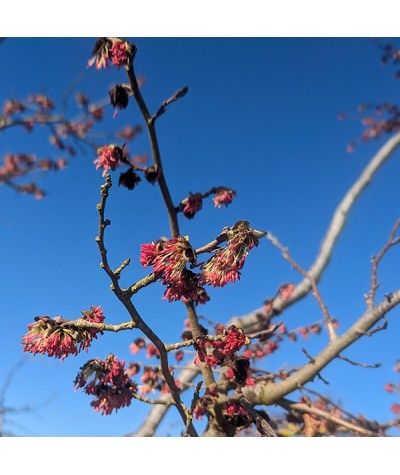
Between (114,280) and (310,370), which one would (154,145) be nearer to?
(114,280)

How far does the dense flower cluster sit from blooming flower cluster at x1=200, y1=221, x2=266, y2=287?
54 cm

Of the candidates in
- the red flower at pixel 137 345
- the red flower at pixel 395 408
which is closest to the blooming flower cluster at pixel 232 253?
the red flower at pixel 137 345

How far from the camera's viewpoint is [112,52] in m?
1.03

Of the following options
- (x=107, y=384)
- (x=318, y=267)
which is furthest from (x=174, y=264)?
(x=318, y=267)

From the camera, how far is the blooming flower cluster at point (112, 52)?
3.35 ft

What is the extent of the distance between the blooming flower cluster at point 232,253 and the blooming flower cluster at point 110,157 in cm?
56

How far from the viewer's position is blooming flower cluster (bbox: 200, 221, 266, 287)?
66 cm

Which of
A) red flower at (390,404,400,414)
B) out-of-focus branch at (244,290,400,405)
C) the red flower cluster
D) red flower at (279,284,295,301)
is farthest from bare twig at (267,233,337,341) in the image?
red flower at (390,404,400,414)

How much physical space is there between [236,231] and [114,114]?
58 centimetres

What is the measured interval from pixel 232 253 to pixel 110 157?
0.59 m

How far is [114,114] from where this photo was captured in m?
1.08
